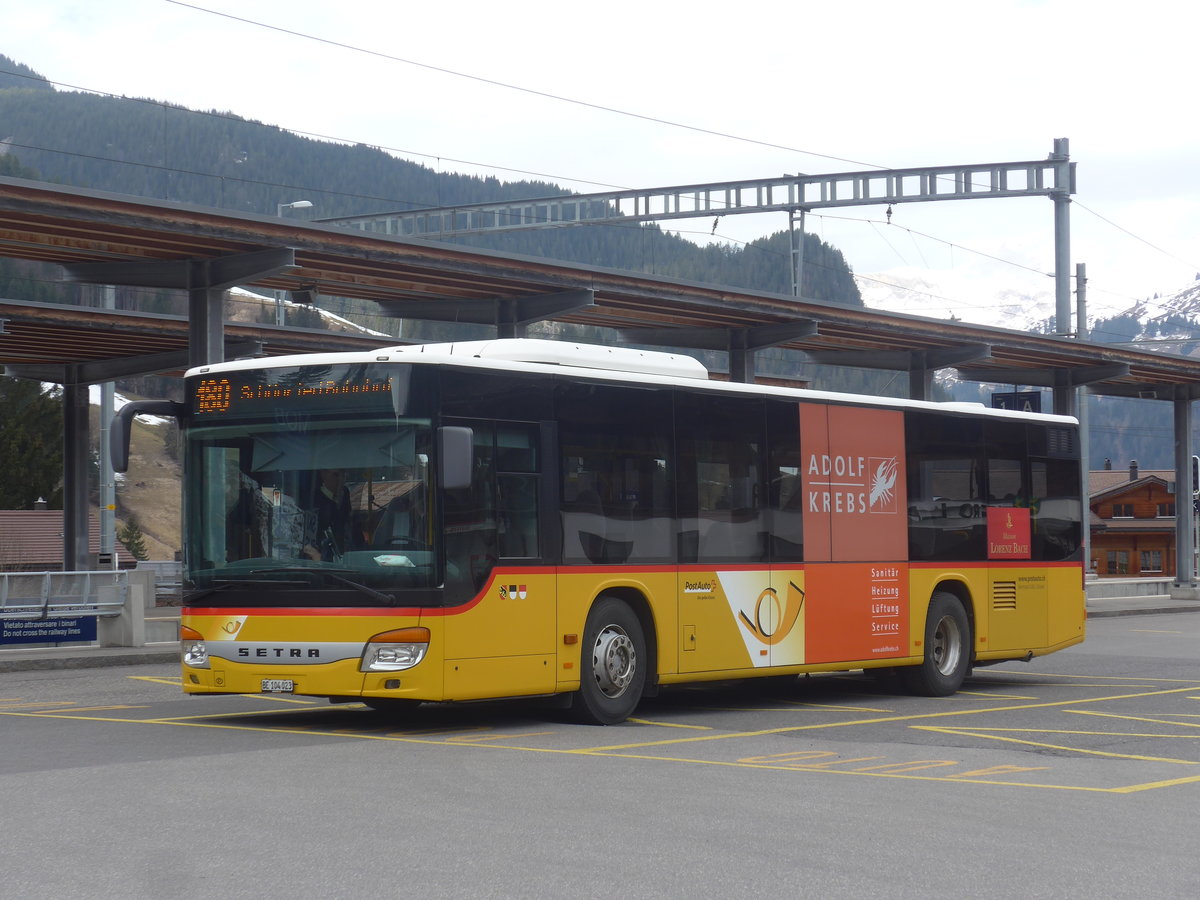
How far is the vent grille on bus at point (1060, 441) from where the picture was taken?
18625 mm

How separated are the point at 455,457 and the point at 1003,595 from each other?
837 centimetres

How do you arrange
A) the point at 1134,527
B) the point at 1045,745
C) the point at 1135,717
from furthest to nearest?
the point at 1134,527 → the point at 1135,717 → the point at 1045,745

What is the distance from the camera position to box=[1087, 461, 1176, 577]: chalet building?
10862 cm

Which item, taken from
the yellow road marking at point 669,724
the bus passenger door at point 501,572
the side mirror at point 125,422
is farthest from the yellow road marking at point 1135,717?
the side mirror at point 125,422

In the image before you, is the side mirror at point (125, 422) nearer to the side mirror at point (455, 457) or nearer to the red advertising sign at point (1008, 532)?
the side mirror at point (455, 457)

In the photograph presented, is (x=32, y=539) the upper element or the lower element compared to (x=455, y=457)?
lower

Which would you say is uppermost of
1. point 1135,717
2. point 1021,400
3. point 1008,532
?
point 1021,400

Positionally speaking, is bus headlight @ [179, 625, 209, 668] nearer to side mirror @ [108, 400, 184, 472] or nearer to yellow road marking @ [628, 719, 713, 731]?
side mirror @ [108, 400, 184, 472]

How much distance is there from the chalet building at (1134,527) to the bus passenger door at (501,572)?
9907cm

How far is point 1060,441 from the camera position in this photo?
18828mm

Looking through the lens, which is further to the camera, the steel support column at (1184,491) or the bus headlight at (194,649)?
the steel support column at (1184,491)

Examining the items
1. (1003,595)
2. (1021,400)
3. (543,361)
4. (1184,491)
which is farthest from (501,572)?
(1184,491)

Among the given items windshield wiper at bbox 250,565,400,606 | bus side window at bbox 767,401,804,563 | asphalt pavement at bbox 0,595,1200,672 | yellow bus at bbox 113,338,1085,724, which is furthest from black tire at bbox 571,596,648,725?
asphalt pavement at bbox 0,595,1200,672

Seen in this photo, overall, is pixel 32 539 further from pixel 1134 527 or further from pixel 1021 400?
pixel 1134 527
